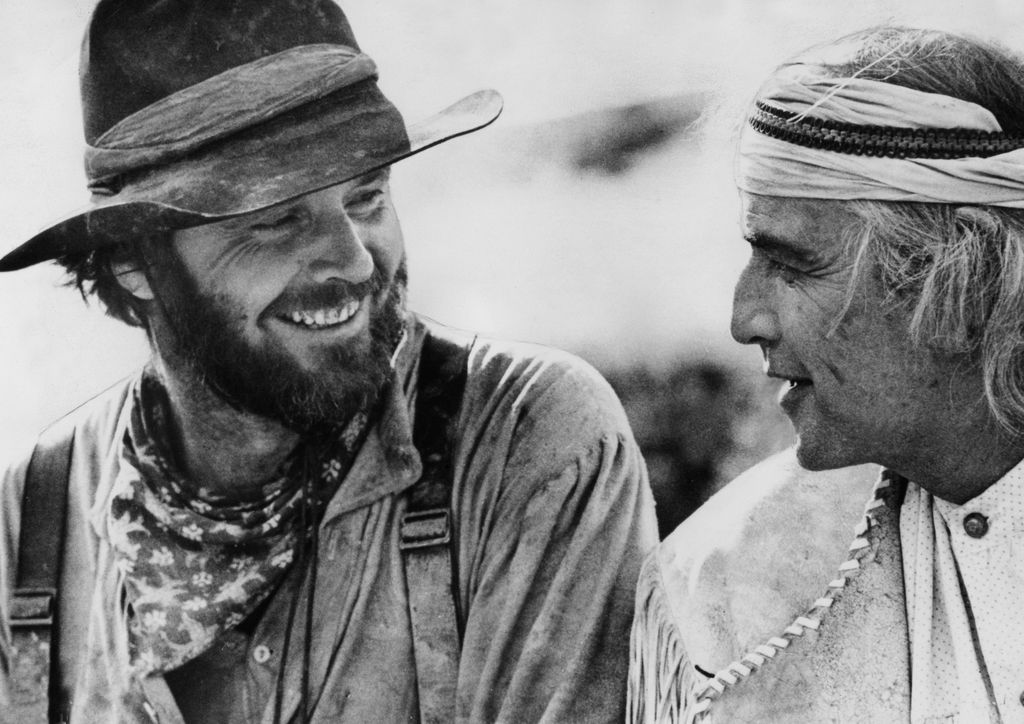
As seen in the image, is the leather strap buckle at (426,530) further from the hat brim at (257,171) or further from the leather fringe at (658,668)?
the hat brim at (257,171)

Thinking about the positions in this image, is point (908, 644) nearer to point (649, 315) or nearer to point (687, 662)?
point (687, 662)

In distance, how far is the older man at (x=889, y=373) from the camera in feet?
7.41

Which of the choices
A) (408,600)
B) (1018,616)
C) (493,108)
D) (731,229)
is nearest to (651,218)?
(731,229)

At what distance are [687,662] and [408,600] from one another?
565 millimetres

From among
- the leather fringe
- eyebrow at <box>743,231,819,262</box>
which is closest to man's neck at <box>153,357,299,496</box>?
the leather fringe

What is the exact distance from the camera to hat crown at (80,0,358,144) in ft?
9.39

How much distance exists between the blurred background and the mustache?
278mm

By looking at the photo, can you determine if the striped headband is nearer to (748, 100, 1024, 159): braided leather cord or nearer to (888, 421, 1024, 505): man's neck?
(748, 100, 1024, 159): braided leather cord

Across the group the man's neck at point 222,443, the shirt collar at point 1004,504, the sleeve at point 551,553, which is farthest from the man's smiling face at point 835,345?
the man's neck at point 222,443

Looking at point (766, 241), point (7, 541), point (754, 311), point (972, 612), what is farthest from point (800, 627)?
point (7, 541)

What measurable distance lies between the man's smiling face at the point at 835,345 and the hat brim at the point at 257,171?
0.77 metres

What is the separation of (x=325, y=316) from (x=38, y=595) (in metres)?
0.79

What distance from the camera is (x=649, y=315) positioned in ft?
10.3

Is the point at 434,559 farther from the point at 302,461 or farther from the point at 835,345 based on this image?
the point at 835,345
